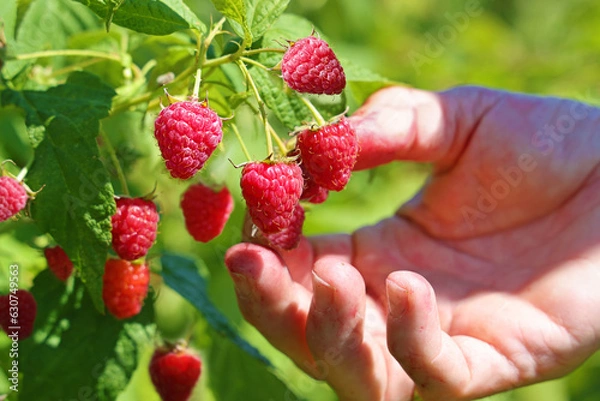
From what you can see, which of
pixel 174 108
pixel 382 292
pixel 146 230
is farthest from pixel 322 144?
pixel 382 292

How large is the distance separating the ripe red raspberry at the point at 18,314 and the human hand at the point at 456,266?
48 cm

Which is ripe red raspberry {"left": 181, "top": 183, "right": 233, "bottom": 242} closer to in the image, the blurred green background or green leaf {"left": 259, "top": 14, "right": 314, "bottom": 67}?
the blurred green background

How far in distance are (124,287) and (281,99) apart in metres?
0.57

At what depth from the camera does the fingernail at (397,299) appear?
157cm

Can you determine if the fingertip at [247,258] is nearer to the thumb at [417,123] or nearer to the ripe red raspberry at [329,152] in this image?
the ripe red raspberry at [329,152]

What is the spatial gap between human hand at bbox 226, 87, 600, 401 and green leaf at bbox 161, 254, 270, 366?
0.26 m

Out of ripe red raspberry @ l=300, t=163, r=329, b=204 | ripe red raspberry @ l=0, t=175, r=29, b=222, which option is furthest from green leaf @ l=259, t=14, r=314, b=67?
ripe red raspberry @ l=0, t=175, r=29, b=222

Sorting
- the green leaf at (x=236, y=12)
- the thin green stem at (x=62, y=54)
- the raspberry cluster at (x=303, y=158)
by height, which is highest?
the green leaf at (x=236, y=12)

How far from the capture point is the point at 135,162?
2.12 meters

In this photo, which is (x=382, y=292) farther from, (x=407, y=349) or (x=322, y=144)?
(x=322, y=144)

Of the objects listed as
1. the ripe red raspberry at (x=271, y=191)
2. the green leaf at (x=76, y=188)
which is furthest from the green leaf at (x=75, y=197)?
the ripe red raspberry at (x=271, y=191)

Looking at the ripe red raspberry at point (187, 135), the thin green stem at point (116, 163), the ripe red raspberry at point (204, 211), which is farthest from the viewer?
the ripe red raspberry at point (204, 211)

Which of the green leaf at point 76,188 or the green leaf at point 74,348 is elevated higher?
the green leaf at point 76,188

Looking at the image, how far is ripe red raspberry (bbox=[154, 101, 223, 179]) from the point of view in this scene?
4.74ft
